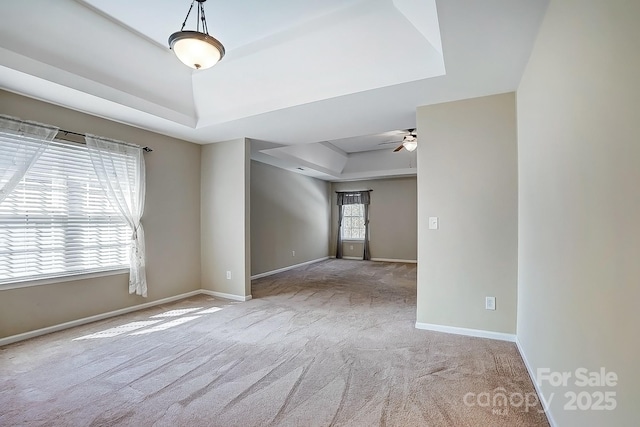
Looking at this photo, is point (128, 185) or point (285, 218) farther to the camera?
point (285, 218)

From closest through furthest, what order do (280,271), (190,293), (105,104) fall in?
(105,104) < (190,293) < (280,271)

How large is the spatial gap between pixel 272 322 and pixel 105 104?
3029 millimetres

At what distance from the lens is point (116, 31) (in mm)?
2793

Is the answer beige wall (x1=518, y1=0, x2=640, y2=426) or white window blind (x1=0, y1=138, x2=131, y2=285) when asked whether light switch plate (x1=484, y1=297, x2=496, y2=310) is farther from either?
white window blind (x1=0, y1=138, x2=131, y2=285)

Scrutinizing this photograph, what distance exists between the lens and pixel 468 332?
3.11 m

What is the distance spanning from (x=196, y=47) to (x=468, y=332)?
3.65 m

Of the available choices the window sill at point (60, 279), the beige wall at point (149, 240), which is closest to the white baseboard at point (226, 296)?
the beige wall at point (149, 240)

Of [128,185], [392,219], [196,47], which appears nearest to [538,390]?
[196,47]

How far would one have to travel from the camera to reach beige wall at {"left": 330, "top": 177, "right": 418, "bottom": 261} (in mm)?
8492

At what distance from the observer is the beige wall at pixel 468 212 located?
2.96 metres

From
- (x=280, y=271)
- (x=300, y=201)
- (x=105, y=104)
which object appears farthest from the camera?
(x=300, y=201)

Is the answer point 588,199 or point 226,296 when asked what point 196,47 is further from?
point 226,296

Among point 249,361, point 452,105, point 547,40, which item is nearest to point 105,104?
point 249,361

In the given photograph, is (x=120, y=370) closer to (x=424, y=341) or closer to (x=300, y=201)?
(x=424, y=341)
